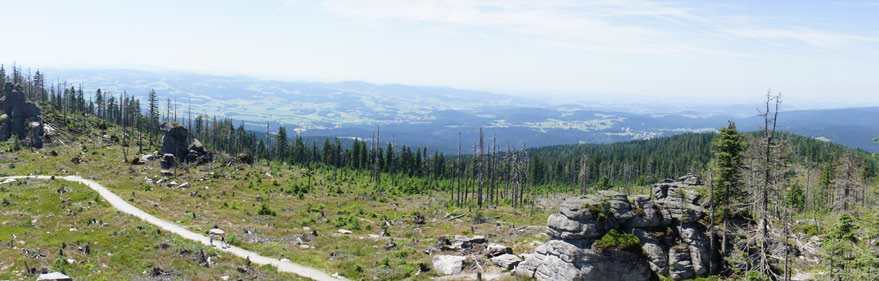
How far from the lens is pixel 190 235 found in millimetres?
44656

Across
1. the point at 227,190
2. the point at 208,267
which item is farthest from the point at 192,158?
the point at 208,267

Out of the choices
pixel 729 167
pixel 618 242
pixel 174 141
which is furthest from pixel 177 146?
pixel 729 167

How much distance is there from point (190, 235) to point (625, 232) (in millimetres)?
38602

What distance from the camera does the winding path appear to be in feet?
117

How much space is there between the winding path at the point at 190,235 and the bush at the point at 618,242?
1933 cm

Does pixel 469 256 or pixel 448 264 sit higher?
pixel 469 256

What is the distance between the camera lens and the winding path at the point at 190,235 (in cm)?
3556

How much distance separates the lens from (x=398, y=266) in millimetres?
38000

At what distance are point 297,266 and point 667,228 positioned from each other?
30216 mm

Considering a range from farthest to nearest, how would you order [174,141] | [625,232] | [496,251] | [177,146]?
[177,146] → [174,141] → [496,251] → [625,232]

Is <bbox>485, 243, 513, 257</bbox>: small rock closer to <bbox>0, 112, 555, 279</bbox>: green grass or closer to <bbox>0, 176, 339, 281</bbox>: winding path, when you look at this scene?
<bbox>0, 112, 555, 279</bbox>: green grass

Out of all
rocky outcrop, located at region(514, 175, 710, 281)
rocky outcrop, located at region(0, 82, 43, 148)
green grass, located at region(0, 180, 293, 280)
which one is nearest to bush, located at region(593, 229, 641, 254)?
rocky outcrop, located at region(514, 175, 710, 281)

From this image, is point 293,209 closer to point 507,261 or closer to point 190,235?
point 190,235

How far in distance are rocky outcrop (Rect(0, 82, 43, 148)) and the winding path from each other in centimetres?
3642
